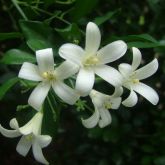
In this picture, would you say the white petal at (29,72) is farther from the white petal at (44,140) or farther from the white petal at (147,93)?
the white petal at (147,93)

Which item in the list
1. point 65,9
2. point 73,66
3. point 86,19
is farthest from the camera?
point 86,19

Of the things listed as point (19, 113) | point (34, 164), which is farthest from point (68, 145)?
point (19, 113)

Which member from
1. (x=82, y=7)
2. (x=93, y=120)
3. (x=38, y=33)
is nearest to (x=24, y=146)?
(x=93, y=120)

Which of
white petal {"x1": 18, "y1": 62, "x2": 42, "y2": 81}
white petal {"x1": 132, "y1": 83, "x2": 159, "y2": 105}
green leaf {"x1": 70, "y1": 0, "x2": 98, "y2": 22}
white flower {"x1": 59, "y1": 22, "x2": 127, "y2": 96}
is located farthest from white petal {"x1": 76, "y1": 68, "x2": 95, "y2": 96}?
green leaf {"x1": 70, "y1": 0, "x2": 98, "y2": 22}

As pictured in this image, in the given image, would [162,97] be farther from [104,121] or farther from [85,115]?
[104,121]

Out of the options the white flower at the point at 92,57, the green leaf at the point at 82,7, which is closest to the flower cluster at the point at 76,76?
the white flower at the point at 92,57
